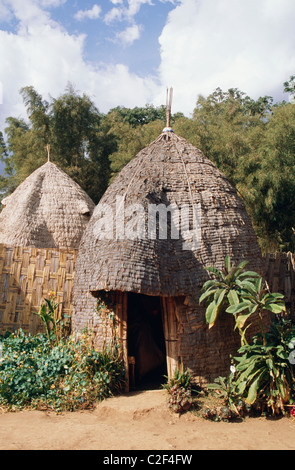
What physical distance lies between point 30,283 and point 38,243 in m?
2.38

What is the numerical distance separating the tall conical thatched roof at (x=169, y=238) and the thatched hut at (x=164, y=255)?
14 mm

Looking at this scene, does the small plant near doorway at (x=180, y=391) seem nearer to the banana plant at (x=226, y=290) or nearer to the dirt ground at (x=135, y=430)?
the dirt ground at (x=135, y=430)

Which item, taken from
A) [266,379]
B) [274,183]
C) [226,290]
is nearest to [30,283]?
[226,290]

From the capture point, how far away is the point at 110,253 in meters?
5.14

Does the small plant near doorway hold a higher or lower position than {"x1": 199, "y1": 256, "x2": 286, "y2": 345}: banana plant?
lower

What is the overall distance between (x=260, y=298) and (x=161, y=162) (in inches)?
106

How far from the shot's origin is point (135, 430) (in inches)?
164

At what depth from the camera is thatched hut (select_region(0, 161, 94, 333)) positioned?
20.0 ft

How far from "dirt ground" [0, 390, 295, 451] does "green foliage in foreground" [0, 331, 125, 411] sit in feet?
0.60

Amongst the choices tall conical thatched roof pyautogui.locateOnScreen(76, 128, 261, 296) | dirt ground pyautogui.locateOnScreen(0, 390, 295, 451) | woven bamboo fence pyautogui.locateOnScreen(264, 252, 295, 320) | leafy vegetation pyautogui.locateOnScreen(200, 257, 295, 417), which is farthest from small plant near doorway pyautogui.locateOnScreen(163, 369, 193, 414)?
woven bamboo fence pyautogui.locateOnScreen(264, 252, 295, 320)

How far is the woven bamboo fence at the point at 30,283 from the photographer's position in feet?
19.9

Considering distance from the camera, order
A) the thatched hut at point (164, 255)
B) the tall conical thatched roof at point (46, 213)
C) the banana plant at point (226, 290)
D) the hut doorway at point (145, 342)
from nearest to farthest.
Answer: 1. the banana plant at point (226, 290)
2. the thatched hut at point (164, 255)
3. the hut doorway at point (145, 342)
4. the tall conical thatched roof at point (46, 213)

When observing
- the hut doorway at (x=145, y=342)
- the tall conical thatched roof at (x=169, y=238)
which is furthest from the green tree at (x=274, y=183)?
the hut doorway at (x=145, y=342)
